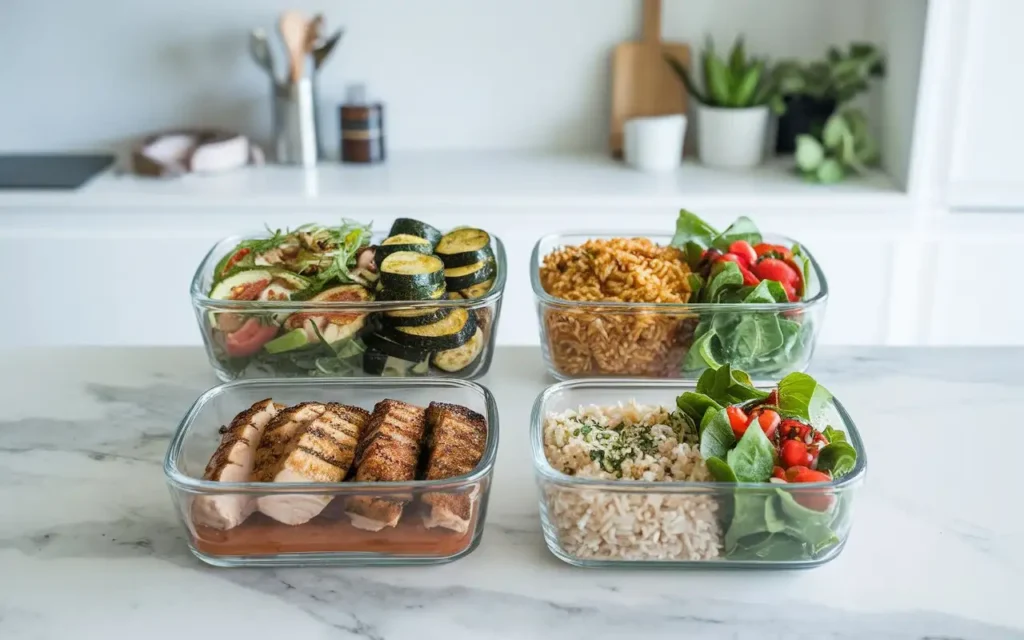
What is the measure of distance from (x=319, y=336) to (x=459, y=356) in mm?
189

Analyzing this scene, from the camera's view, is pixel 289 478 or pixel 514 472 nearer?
pixel 289 478

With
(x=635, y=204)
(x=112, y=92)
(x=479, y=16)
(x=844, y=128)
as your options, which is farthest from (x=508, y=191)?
(x=112, y=92)

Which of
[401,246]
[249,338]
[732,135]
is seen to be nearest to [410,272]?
[401,246]

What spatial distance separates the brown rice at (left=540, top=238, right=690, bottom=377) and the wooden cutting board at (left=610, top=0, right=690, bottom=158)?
1.58 meters

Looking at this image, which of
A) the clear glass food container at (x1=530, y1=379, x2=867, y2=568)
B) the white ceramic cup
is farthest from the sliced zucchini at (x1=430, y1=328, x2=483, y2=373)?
the white ceramic cup

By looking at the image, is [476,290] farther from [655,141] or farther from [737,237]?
[655,141]

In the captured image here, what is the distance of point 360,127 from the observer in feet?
9.32

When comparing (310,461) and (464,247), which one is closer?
(310,461)

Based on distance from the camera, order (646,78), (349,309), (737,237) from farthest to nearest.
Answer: (646,78) → (737,237) → (349,309)

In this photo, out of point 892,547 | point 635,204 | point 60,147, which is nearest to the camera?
point 892,547

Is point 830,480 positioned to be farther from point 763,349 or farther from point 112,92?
point 112,92

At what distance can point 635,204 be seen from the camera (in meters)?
2.56

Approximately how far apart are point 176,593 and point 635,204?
177cm

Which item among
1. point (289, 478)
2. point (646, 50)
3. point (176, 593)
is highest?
point (646, 50)
